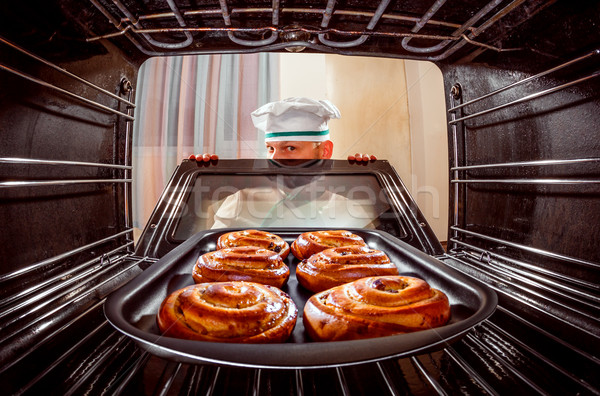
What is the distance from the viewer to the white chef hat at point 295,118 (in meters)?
1.73

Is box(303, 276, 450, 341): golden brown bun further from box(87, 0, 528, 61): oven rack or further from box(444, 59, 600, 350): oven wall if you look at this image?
box(87, 0, 528, 61): oven rack

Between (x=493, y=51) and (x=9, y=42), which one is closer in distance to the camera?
(x=9, y=42)

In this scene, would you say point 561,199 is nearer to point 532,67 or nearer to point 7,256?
point 532,67

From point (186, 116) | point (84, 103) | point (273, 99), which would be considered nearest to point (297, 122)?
point (84, 103)

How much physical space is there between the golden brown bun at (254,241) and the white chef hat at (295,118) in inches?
34.6

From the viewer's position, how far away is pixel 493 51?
0.78 metres

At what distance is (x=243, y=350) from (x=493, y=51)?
905mm

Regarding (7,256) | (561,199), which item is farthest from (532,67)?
(7,256)

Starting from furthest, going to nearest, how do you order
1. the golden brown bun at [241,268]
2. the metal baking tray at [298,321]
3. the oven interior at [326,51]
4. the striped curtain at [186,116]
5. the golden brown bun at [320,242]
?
the striped curtain at [186,116]
the golden brown bun at [320,242]
the golden brown bun at [241,268]
the oven interior at [326,51]
the metal baking tray at [298,321]

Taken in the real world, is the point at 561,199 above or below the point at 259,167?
below

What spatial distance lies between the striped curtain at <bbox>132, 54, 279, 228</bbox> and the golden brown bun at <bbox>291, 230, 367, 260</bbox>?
2.32m

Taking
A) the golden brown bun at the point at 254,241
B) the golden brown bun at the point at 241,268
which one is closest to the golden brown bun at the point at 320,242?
the golden brown bun at the point at 254,241

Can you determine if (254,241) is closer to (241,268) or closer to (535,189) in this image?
(241,268)

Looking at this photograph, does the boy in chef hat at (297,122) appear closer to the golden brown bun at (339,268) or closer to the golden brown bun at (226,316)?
the golden brown bun at (339,268)
